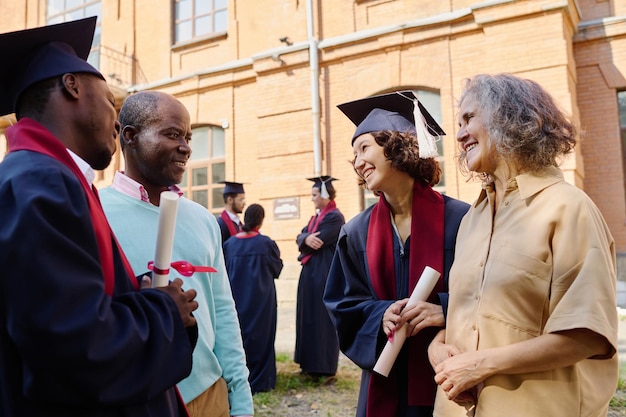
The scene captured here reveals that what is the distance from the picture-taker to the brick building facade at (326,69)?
8852 millimetres

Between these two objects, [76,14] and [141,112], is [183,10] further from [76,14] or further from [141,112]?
[141,112]

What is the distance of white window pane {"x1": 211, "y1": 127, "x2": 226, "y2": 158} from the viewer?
12.0 meters

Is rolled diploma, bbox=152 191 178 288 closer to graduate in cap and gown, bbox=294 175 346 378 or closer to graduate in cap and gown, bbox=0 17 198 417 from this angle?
graduate in cap and gown, bbox=0 17 198 417

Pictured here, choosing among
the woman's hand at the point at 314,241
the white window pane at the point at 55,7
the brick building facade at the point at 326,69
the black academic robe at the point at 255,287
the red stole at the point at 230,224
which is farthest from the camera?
the white window pane at the point at 55,7

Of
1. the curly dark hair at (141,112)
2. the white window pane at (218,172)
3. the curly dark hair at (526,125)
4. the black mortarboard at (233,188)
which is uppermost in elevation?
the white window pane at (218,172)

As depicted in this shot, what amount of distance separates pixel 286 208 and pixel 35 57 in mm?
9201

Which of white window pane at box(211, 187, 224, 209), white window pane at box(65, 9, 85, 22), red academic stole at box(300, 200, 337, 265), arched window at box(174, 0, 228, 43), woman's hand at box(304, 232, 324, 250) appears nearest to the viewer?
woman's hand at box(304, 232, 324, 250)

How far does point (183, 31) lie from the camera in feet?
41.3

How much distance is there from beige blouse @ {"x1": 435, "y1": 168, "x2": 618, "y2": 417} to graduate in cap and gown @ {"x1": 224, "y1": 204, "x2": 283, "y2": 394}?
14.5 ft

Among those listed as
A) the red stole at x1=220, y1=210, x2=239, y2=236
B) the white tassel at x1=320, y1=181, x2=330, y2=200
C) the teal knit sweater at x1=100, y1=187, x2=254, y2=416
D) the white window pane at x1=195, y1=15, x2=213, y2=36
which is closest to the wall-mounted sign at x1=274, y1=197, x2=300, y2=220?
the red stole at x1=220, y1=210, x2=239, y2=236

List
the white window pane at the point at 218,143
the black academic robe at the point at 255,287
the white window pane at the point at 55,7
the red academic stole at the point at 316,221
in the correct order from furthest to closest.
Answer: the white window pane at the point at 55,7, the white window pane at the point at 218,143, the red academic stole at the point at 316,221, the black academic robe at the point at 255,287

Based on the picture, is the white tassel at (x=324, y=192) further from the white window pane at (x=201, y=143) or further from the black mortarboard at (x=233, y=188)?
the white window pane at (x=201, y=143)

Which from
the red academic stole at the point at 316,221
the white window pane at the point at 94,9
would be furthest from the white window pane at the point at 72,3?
the red academic stole at the point at 316,221

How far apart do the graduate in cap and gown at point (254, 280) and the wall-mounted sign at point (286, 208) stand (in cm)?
415
